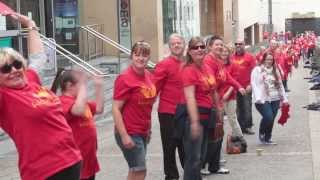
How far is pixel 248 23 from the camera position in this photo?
2103 inches

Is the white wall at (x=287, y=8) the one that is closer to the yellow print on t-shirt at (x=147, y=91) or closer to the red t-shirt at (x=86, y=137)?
the yellow print on t-shirt at (x=147, y=91)

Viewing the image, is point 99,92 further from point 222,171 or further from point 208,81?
point 222,171

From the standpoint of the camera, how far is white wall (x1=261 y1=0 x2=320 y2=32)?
225ft

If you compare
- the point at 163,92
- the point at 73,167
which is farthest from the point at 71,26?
the point at 73,167

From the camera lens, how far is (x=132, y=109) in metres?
6.34

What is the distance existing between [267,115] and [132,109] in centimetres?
470

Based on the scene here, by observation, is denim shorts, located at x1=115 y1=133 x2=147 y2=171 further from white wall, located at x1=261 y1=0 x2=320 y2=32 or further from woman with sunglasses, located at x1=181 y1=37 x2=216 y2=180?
white wall, located at x1=261 y1=0 x2=320 y2=32

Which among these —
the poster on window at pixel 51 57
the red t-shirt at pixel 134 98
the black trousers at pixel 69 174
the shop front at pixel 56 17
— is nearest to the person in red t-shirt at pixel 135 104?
the red t-shirt at pixel 134 98

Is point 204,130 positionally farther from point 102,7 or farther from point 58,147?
point 102,7

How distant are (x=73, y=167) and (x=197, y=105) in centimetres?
242

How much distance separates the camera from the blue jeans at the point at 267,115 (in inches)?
419

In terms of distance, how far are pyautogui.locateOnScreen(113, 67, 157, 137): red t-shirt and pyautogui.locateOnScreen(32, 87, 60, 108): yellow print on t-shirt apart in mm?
1768

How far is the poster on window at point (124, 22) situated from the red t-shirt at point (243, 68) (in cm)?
1103

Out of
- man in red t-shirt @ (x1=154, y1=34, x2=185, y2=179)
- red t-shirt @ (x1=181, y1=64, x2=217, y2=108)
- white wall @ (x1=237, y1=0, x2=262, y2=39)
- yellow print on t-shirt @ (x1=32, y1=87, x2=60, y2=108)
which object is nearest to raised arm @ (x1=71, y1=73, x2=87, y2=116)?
yellow print on t-shirt @ (x1=32, y1=87, x2=60, y2=108)
